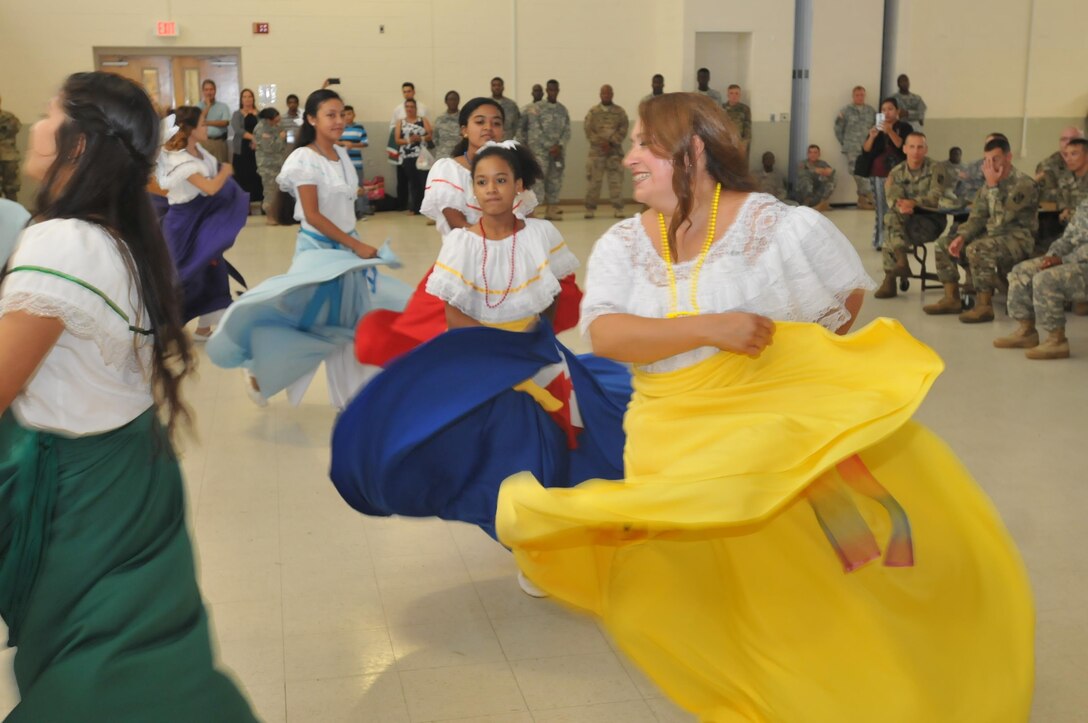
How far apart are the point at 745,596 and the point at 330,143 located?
149 inches

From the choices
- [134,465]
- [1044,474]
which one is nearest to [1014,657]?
[134,465]

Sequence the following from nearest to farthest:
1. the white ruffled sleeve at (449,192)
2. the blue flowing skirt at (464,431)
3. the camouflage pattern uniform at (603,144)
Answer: the blue flowing skirt at (464,431)
the white ruffled sleeve at (449,192)
the camouflage pattern uniform at (603,144)

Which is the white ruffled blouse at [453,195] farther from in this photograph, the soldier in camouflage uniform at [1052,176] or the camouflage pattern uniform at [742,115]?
the camouflage pattern uniform at [742,115]

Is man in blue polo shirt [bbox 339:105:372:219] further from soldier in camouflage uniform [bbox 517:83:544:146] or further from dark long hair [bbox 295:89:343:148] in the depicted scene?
dark long hair [bbox 295:89:343:148]

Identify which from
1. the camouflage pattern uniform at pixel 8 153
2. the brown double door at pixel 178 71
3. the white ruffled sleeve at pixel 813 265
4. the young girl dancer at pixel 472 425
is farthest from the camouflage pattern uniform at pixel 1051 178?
the camouflage pattern uniform at pixel 8 153

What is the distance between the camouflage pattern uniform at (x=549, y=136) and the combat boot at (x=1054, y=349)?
930 centimetres

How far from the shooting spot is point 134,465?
6.66 feet

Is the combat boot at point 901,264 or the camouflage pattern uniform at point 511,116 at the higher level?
the camouflage pattern uniform at point 511,116

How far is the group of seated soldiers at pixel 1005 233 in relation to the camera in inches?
Result: 271

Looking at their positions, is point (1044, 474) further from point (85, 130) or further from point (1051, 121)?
point (1051, 121)

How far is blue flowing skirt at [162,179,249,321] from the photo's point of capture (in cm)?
682

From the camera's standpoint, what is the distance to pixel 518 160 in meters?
4.02

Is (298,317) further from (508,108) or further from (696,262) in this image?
(508,108)

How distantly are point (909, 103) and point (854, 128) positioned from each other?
33.8 inches
